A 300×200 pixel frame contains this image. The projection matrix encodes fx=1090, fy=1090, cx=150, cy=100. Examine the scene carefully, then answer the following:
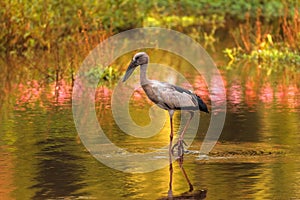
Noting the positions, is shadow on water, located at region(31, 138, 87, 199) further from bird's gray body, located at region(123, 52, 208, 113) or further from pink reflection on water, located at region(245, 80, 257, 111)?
pink reflection on water, located at region(245, 80, 257, 111)

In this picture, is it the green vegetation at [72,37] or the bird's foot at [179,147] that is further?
the green vegetation at [72,37]

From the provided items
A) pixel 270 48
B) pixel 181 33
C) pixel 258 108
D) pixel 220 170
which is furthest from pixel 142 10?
pixel 220 170

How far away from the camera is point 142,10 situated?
36688 mm

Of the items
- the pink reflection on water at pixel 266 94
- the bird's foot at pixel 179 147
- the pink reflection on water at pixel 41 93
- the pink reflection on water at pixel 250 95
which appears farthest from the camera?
the pink reflection on water at pixel 41 93

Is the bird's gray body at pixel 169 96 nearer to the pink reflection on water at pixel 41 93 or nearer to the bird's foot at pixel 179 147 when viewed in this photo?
the bird's foot at pixel 179 147

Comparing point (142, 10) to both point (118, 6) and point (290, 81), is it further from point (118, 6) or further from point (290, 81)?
point (290, 81)

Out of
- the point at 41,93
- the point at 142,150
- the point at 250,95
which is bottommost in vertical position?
the point at 142,150

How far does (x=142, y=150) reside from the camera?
13492 millimetres

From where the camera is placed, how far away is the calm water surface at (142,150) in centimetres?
1070

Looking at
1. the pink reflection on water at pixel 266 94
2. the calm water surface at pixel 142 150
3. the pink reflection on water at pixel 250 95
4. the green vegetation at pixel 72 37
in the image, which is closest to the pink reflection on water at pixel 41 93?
the calm water surface at pixel 142 150

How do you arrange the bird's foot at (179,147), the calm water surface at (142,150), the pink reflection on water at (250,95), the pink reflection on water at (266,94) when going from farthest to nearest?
the pink reflection on water at (266,94), the pink reflection on water at (250,95), the bird's foot at (179,147), the calm water surface at (142,150)

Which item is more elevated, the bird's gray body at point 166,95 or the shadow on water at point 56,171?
the bird's gray body at point 166,95

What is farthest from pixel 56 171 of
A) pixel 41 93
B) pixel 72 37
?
pixel 72 37

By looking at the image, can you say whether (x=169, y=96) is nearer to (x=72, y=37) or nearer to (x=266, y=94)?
(x=266, y=94)
